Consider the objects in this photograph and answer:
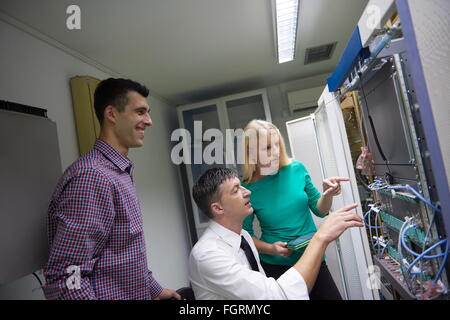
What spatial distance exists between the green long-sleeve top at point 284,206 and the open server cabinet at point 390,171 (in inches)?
8.6

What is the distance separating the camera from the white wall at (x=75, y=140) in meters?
1.54

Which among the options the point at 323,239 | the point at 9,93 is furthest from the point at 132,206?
the point at 9,93

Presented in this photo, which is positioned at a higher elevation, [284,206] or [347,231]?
[284,206]

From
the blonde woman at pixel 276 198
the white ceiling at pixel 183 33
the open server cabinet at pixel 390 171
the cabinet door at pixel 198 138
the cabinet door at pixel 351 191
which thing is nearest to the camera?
the open server cabinet at pixel 390 171

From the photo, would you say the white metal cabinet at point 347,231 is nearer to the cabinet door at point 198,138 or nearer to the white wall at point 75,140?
the white wall at point 75,140

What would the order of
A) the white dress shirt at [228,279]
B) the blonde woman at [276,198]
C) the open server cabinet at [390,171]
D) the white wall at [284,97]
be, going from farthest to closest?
the white wall at [284,97] < the blonde woman at [276,198] < the white dress shirt at [228,279] < the open server cabinet at [390,171]

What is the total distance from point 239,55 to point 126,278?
7.31 ft

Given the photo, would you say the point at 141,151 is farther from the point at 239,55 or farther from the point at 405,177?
the point at 405,177

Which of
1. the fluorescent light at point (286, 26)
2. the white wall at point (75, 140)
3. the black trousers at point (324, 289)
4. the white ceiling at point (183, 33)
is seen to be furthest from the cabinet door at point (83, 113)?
the black trousers at point (324, 289)

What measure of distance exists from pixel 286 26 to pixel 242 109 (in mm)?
1576

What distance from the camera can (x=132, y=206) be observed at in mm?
1181

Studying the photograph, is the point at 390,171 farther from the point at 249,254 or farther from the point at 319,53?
the point at 319,53

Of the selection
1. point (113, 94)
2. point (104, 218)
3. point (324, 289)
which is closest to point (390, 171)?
point (324, 289)

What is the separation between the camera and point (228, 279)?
95 cm
